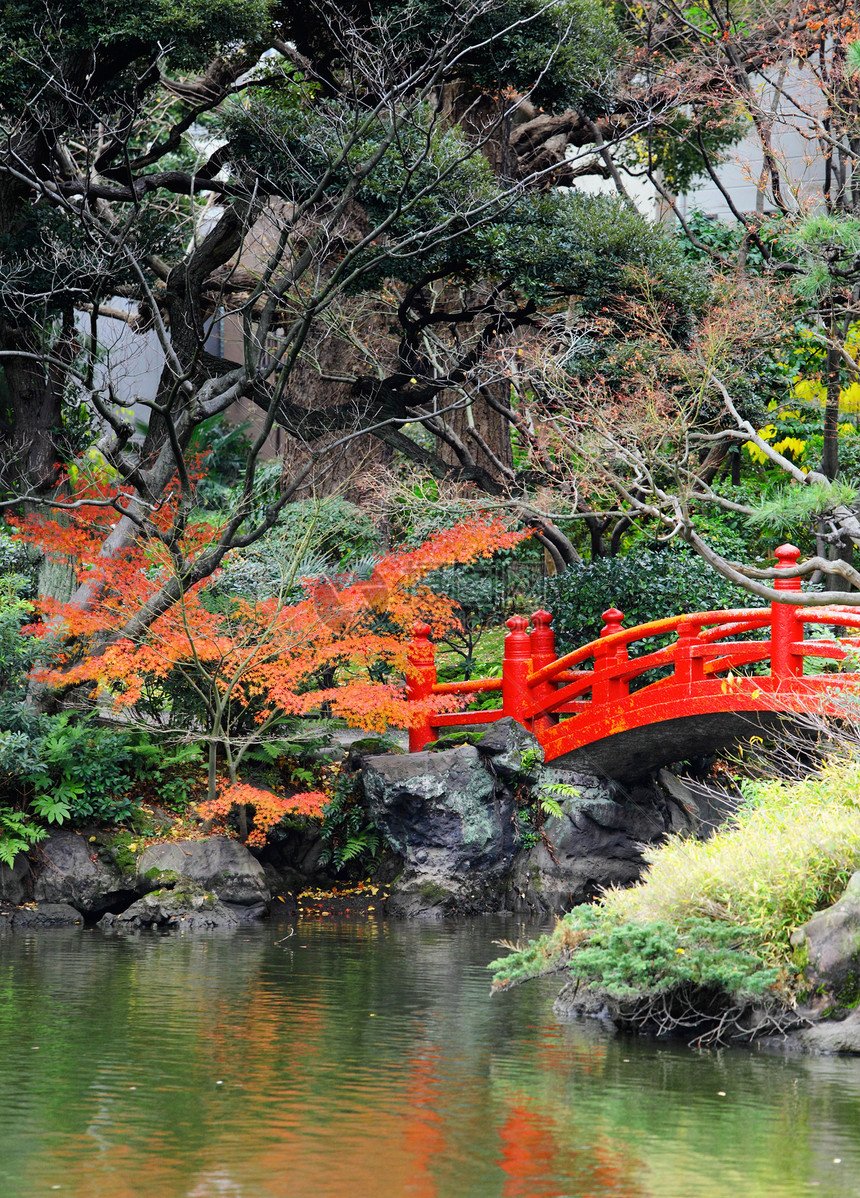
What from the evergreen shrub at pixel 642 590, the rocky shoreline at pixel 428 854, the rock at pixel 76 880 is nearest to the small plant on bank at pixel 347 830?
the rocky shoreline at pixel 428 854

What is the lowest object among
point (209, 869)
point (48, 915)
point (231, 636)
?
point (48, 915)

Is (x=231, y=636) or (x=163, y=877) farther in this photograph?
(x=231, y=636)

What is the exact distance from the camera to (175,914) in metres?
14.1

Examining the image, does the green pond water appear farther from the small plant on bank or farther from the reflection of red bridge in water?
the small plant on bank

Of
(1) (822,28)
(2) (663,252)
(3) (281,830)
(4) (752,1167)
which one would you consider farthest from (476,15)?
(4) (752,1167)

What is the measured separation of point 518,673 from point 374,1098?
32.0 ft

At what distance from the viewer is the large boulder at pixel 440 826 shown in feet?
51.4

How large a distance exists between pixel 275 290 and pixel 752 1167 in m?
10.8

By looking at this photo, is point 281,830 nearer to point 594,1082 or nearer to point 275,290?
point 275,290

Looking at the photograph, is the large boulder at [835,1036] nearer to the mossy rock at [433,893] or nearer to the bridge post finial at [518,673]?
the mossy rock at [433,893]

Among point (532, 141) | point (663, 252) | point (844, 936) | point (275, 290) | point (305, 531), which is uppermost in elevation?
point (532, 141)

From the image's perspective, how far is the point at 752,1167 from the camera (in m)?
Result: 6.09

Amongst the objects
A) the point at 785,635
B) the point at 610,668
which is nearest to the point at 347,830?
the point at 610,668

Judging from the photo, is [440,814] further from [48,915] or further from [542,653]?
[48,915]
